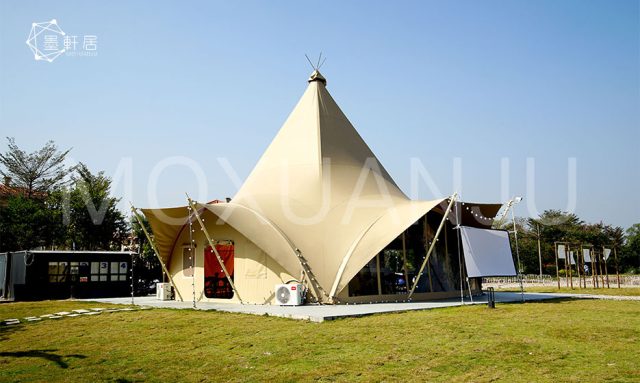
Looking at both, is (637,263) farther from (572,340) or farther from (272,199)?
(572,340)

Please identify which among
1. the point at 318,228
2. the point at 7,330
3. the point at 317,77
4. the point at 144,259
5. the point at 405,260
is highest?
the point at 317,77

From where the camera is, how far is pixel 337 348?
8602 mm

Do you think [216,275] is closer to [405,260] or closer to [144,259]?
[405,260]

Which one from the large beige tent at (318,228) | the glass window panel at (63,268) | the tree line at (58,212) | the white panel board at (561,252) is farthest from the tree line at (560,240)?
the glass window panel at (63,268)

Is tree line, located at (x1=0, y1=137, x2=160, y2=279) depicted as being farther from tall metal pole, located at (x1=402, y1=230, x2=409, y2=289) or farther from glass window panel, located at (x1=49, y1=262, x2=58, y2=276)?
tall metal pole, located at (x1=402, y1=230, x2=409, y2=289)

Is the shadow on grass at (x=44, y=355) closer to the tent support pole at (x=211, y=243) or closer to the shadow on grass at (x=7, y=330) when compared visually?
the shadow on grass at (x=7, y=330)

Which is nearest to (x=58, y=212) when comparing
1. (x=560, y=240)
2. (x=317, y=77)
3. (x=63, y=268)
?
(x=63, y=268)

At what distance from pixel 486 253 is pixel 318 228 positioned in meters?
5.93

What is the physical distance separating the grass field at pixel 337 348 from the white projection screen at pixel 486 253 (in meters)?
3.28

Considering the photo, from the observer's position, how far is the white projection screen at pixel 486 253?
16487mm

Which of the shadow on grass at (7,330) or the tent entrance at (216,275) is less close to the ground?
the tent entrance at (216,275)

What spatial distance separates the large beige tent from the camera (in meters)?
17.1

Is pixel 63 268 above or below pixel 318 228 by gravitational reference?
below

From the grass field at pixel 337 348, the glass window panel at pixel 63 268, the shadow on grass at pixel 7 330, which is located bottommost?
the shadow on grass at pixel 7 330
